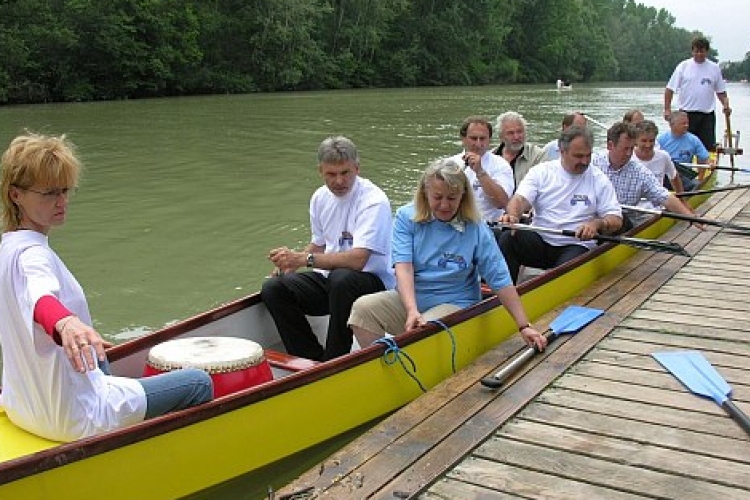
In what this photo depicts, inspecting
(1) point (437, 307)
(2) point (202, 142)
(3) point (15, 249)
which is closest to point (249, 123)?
(2) point (202, 142)

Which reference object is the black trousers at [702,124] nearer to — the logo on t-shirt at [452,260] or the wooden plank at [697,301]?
the wooden plank at [697,301]

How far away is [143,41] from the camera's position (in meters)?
36.6

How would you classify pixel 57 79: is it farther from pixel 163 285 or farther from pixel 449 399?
pixel 449 399

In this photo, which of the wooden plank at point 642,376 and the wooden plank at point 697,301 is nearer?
the wooden plank at point 642,376

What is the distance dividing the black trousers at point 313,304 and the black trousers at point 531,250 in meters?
1.50

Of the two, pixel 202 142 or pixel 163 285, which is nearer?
pixel 163 285

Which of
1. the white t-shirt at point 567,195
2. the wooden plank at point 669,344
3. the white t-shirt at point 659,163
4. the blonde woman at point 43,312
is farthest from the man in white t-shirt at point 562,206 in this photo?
the blonde woman at point 43,312

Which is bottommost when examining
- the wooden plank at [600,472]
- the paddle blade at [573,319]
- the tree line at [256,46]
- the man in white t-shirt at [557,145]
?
the wooden plank at [600,472]

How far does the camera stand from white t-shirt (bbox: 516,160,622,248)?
5770 mm

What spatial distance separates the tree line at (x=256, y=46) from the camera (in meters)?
32.4

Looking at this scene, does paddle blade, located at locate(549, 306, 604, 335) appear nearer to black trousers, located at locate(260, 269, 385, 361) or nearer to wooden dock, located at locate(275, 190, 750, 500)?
wooden dock, located at locate(275, 190, 750, 500)

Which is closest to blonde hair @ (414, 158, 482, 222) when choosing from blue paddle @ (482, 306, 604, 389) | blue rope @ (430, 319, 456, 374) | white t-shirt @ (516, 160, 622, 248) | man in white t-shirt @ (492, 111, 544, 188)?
blue rope @ (430, 319, 456, 374)

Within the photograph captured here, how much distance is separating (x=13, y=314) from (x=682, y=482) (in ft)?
8.20

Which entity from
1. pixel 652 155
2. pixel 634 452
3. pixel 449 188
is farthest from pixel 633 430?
pixel 652 155
